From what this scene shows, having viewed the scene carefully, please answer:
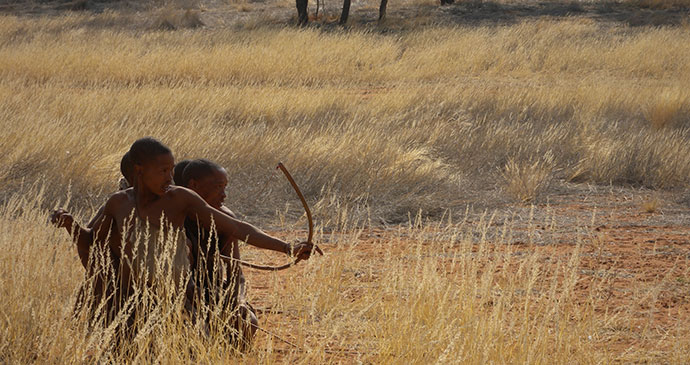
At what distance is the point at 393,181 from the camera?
7.73 metres

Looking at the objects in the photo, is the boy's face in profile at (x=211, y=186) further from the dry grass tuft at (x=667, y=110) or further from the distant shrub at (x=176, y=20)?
the distant shrub at (x=176, y=20)

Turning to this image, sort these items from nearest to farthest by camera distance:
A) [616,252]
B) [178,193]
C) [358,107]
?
[178,193] → [616,252] → [358,107]

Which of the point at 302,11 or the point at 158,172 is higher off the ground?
the point at 158,172

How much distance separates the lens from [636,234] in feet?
22.0

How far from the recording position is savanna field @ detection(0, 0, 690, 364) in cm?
359

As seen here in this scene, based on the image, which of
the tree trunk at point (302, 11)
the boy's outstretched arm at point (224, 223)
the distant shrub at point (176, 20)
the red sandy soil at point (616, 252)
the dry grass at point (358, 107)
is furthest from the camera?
the distant shrub at point (176, 20)

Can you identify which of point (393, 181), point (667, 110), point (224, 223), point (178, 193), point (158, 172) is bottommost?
point (667, 110)

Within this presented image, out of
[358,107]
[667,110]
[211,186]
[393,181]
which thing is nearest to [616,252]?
[393,181]

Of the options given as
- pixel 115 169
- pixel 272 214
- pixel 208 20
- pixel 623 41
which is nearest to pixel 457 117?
pixel 272 214

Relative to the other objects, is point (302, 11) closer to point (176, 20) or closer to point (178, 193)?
point (176, 20)

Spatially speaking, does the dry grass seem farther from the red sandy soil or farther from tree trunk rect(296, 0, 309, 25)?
tree trunk rect(296, 0, 309, 25)

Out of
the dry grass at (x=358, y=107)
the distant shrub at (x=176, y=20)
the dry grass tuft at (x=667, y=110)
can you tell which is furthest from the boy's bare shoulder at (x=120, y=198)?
the distant shrub at (x=176, y=20)

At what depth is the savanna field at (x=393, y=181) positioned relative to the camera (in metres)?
3.59

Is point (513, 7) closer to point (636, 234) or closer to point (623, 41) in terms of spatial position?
point (623, 41)
